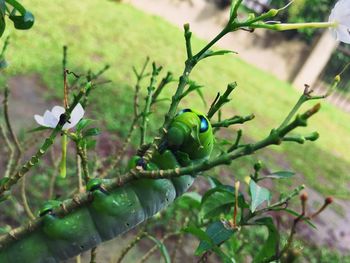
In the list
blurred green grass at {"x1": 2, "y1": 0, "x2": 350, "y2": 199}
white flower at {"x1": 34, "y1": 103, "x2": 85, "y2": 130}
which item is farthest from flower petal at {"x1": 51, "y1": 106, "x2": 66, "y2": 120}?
blurred green grass at {"x1": 2, "y1": 0, "x2": 350, "y2": 199}

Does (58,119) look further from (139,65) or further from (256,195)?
(139,65)

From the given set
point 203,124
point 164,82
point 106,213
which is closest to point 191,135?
point 203,124

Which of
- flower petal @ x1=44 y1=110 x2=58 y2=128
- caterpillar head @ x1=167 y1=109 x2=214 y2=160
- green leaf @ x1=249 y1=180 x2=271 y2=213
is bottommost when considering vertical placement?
green leaf @ x1=249 y1=180 x2=271 y2=213

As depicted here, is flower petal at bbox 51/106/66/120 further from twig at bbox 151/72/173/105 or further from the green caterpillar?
twig at bbox 151/72/173/105

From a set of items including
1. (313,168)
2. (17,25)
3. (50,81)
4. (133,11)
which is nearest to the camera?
(17,25)

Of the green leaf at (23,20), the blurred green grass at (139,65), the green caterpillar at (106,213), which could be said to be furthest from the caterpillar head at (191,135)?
the blurred green grass at (139,65)

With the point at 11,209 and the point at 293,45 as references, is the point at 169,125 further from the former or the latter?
the point at 293,45

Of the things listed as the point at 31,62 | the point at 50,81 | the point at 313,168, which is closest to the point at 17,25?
the point at 50,81
